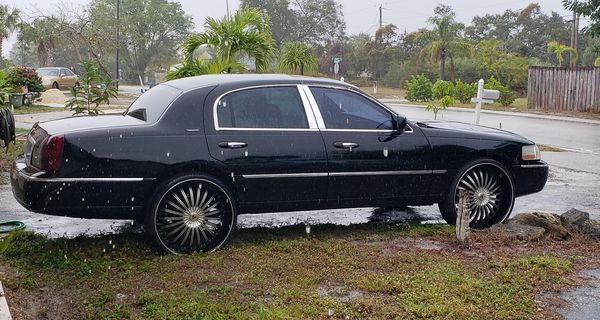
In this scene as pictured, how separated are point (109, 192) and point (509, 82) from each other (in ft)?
152

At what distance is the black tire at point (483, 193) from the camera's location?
6.97 meters

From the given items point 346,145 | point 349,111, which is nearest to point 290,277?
point 346,145

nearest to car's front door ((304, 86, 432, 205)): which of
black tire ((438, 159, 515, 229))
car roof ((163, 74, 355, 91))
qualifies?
car roof ((163, 74, 355, 91))

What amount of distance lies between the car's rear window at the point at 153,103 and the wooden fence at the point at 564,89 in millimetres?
25710

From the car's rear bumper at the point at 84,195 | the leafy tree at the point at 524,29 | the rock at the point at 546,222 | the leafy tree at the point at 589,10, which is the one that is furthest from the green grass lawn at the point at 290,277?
the leafy tree at the point at 524,29

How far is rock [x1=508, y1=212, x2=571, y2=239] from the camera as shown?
21.8ft

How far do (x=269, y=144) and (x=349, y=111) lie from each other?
96cm

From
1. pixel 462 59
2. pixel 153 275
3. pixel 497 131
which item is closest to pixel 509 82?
pixel 462 59

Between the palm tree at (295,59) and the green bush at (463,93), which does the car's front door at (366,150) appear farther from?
the green bush at (463,93)

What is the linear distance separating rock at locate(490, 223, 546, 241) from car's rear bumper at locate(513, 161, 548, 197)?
593 millimetres

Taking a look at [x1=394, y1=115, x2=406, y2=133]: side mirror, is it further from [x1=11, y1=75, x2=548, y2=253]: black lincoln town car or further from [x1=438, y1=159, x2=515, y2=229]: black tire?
[x1=438, y1=159, x2=515, y2=229]: black tire

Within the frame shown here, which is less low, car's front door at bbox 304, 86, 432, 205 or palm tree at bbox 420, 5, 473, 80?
palm tree at bbox 420, 5, 473, 80

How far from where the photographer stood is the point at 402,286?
16.2ft

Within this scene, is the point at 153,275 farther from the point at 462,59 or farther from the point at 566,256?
the point at 462,59
